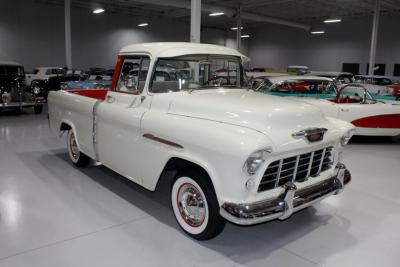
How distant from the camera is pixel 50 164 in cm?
598

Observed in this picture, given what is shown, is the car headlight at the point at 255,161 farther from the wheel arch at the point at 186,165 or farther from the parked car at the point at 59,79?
the parked car at the point at 59,79

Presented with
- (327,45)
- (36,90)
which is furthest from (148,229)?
(327,45)

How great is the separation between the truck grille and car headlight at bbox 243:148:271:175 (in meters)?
0.18

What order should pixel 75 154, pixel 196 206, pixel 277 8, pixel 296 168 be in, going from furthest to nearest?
pixel 277 8
pixel 75 154
pixel 196 206
pixel 296 168

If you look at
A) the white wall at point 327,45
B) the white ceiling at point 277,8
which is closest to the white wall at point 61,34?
the white ceiling at point 277,8

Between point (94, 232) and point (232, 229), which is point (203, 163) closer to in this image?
point (232, 229)

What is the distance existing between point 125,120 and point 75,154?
2147 millimetres

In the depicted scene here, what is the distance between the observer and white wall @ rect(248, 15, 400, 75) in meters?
23.6

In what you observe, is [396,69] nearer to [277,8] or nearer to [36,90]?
[277,8]

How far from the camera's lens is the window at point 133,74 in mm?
4281

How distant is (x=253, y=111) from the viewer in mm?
3436

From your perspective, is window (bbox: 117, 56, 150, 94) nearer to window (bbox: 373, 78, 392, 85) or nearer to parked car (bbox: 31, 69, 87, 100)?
parked car (bbox: 31, 69, 87, 100)

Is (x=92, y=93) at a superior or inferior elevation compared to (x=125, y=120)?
superior

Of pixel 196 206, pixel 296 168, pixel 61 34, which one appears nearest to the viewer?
pixel 296 168
